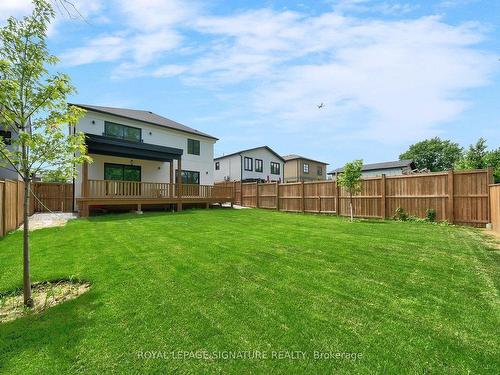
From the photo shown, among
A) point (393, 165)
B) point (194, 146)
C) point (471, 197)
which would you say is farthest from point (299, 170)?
point (471, 197)

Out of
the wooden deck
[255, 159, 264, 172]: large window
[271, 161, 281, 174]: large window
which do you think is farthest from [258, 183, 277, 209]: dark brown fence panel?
[271, 161, 281, 174]: large window

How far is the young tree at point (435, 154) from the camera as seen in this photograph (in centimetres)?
5584

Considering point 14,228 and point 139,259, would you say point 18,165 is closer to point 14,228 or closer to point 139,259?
point 139,259

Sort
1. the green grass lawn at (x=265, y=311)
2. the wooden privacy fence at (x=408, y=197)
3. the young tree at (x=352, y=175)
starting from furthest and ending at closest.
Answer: the young tree at (x=352, y=175), the wooden privacy fence at (x=408, y=197), the green grass lawn at (x=265, y=311)

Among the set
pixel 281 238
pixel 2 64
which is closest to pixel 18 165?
pixel 2 64

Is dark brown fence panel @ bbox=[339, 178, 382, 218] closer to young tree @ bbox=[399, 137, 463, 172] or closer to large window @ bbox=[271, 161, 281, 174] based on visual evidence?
large window @ bbox=[271, 161, 281, 174]

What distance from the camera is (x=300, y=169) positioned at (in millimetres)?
43062

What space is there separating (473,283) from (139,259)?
5.82m

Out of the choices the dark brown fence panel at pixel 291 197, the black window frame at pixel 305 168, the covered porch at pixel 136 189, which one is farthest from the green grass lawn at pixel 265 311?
the black window frame at pixel 305 168

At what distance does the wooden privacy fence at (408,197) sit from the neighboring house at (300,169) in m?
23.0

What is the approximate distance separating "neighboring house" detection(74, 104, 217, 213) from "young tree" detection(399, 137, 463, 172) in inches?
1913

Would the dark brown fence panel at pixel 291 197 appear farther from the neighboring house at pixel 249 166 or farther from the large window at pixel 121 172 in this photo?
the neighboring house at pixel 249 166

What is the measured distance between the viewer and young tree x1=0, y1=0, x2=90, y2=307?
12.6ft

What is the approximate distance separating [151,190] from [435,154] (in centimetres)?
5863
